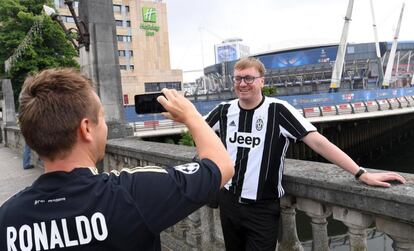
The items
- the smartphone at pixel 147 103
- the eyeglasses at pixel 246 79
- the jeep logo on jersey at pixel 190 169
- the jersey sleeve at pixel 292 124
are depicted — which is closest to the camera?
the jeep logo on jersey at pixel 190 169

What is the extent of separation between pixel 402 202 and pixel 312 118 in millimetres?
27434

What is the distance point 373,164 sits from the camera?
2794 cm

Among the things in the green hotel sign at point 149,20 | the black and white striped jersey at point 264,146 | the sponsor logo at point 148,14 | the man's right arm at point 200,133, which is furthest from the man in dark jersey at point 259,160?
the sponsor logo at point 148,14

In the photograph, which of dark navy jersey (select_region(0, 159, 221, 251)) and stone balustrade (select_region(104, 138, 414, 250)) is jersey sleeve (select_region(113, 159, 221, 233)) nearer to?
dark navy jersey (select_region(0, 159, 221, 251))

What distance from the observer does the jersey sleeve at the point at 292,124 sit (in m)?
2.44

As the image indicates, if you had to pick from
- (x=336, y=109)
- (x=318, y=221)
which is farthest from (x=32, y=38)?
(x=318, y=221)

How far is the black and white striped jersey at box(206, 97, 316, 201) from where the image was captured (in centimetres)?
249

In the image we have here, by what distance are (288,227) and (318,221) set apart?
0.28 meters

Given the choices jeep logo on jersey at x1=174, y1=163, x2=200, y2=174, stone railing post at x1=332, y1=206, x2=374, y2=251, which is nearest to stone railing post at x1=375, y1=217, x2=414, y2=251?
stone railing post at x1=332, y1=206, x2=374, y2=251

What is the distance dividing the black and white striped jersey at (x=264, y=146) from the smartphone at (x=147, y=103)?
0.82 meters

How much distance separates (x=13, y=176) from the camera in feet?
30.8

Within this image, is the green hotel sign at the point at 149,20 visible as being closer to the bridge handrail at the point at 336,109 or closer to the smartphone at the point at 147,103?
the bridge handrail at the point at 336,109

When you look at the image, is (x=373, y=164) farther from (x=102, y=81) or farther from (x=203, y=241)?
(x=203, y=241)

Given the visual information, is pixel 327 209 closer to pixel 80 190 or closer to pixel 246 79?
pixel 246 79
